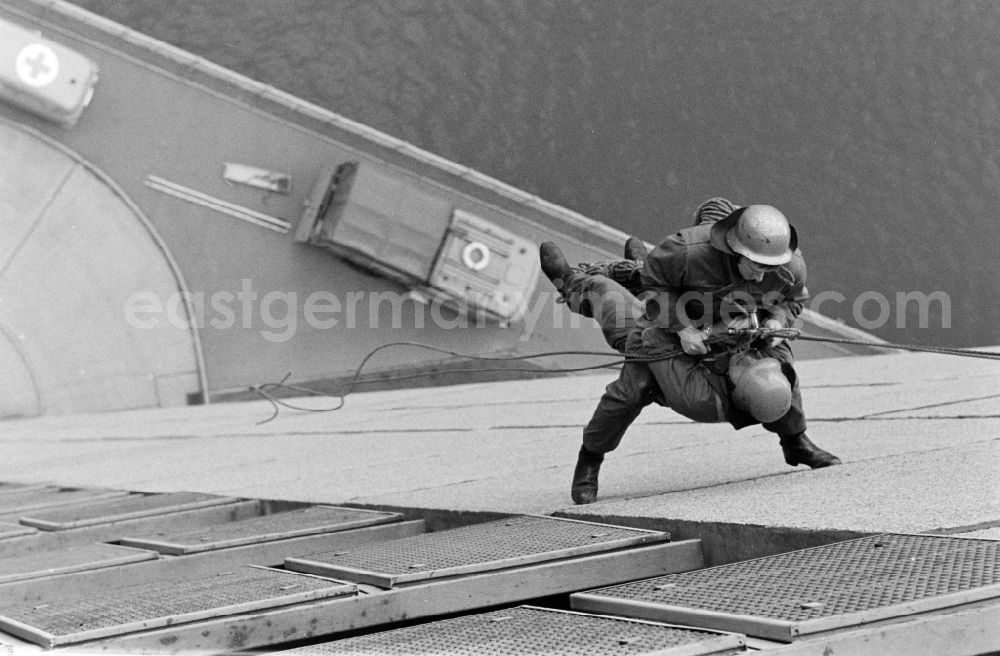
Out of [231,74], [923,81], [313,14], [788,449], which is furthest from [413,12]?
[788,449]

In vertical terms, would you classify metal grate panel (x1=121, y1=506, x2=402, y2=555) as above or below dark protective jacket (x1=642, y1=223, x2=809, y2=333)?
below

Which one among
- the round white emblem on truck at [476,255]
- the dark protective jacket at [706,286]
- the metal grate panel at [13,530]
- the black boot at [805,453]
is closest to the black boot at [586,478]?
the dark protective jacket at [706,286]

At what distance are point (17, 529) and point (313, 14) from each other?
10459 millimetres

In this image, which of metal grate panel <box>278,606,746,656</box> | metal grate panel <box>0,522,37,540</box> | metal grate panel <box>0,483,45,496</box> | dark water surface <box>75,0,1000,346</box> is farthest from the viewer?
dark water surface <box>75,0,1000,346</box>

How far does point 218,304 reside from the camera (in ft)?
45.4

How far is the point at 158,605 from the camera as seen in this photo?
9.24 ft

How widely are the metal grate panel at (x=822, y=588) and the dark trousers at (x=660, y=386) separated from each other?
96cm

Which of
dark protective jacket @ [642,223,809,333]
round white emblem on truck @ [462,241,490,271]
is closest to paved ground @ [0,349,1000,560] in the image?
dark protective jacket @ [642,223,809,333]

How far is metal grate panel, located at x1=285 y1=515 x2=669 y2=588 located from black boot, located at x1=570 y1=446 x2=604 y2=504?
0.86 ft

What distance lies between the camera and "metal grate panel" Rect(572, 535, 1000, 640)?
7.11 ft

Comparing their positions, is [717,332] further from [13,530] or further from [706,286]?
[13,530]

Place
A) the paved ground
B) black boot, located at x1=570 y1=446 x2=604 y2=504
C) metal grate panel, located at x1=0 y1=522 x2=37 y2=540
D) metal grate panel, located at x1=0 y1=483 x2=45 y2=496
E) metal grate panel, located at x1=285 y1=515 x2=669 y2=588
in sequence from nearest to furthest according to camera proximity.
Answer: metal grate panel, located at x1=285 y1=515 x2=669 y2=588, the paved ground, black boot, located at x1=570 y1=446 x2=604 y2=504, metal grate panel, located at x1=0 y1=522 x2=37 y2=540, metal grate panel, located at x1=0 y1=483 x2=45 y2=496

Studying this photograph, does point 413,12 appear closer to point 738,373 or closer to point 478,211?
point 478,211

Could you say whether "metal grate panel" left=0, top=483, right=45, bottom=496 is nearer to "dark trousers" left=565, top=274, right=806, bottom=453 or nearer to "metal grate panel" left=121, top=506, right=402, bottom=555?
"metal grate panel" left=121, top=506, right=402, bottom=555
